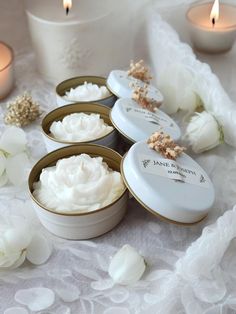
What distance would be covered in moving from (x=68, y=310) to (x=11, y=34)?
0.64m

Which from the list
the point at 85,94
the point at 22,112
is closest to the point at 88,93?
the point at 85,94

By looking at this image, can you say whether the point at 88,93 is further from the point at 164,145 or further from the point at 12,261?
the point at 12,261

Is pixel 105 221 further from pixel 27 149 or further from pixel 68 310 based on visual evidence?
pixel 27 149

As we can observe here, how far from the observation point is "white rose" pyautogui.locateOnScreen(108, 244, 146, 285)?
530 millimetres

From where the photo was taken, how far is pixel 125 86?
75 cm

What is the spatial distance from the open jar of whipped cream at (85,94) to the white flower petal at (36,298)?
0.31 metres

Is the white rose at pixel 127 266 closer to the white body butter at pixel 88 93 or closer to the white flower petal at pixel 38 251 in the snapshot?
the white flower petal at pixel 38 251

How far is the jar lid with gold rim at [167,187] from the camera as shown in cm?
55

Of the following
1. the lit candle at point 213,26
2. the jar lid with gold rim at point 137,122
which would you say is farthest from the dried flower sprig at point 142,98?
the lit candle at point 213,26

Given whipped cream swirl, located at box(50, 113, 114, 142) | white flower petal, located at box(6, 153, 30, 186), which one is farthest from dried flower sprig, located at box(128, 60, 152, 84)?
white flower petal, located at box(6, 153, 30, 186)

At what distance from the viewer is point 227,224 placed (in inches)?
21.0

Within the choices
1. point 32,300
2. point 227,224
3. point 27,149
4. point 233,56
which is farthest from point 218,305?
point 233,56

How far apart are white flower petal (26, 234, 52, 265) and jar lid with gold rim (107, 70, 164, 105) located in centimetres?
27

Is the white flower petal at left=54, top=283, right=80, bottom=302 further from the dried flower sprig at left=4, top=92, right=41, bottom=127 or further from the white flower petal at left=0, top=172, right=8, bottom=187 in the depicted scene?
the dried flower sprig at left=4, top=92, right=41, bottom=127
